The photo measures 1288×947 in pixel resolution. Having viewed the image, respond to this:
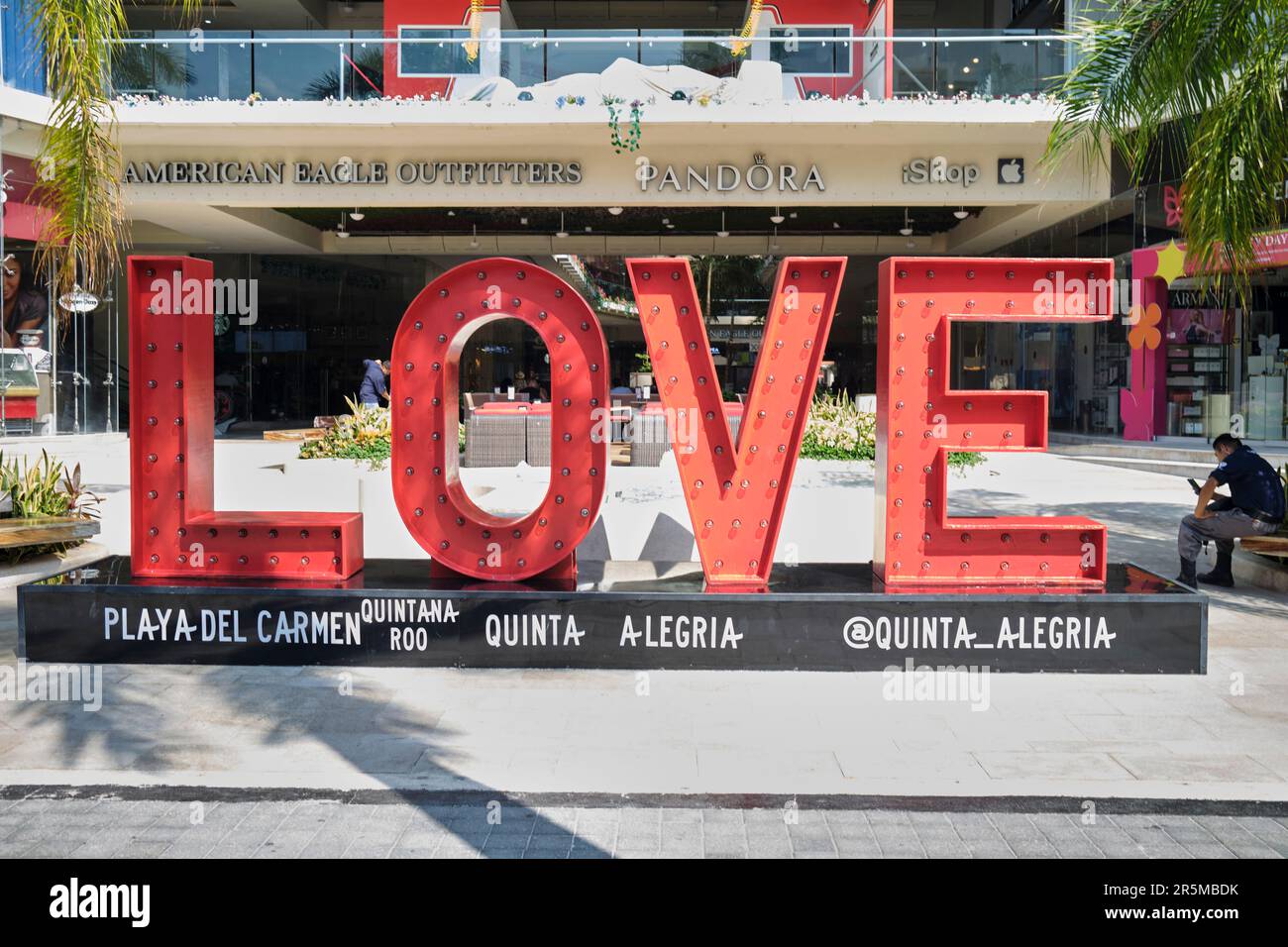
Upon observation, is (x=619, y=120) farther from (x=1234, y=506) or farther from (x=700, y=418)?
(x=700, y=418)

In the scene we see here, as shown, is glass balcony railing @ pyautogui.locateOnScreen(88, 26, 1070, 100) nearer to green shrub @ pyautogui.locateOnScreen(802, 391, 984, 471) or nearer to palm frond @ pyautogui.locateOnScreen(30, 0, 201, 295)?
green shrub @ pyautogui.locateOnScreen(802, 391, 984, 471)

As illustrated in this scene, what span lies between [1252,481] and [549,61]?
1390 centimetres

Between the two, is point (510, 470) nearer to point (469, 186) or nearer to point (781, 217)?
point (469, 186)

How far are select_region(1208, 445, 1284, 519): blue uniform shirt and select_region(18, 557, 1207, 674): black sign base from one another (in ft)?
9.46

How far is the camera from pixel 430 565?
7.18 m

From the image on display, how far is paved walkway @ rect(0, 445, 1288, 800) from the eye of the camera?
4.87 metres

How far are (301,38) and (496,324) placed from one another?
11.5 meters

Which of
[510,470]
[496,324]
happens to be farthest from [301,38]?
[496,324]

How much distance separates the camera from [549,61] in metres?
19.2

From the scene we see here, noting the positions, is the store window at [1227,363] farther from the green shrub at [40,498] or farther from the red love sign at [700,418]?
the green shrub at [40,498]

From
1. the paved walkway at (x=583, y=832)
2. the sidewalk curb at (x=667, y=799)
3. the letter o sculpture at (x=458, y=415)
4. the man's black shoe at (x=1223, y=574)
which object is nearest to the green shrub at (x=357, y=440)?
the letter o sculpture at (x=458, y=415)
